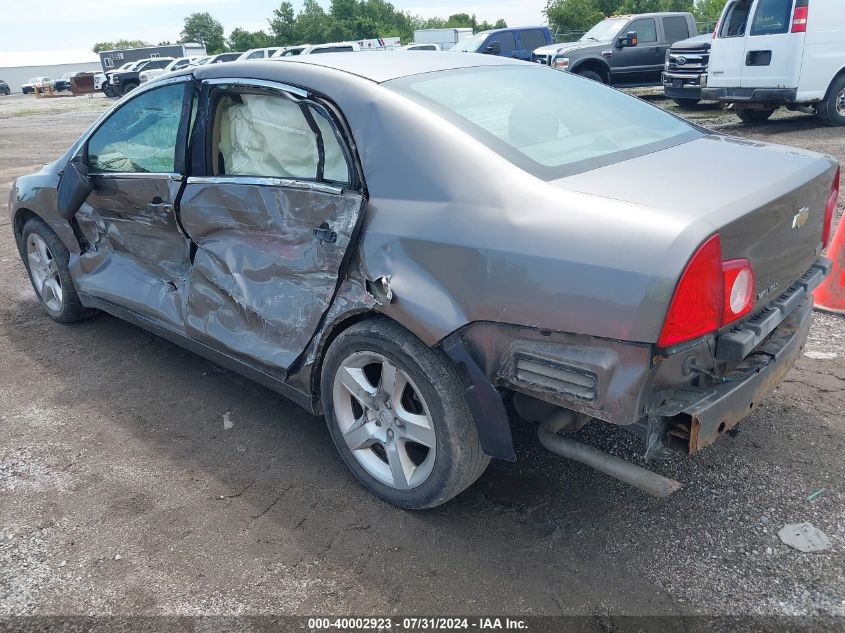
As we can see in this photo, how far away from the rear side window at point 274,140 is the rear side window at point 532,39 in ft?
64.1

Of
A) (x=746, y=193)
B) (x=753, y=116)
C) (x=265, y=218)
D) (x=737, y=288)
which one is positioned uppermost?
(x=746, y=193)

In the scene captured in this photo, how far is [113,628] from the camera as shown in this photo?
2391 millimetres

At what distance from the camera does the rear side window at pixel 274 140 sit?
2979mm

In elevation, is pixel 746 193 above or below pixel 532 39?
→ above

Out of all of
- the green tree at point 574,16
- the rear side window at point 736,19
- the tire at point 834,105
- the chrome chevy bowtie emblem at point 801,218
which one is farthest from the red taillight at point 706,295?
the green tree at point 574,16

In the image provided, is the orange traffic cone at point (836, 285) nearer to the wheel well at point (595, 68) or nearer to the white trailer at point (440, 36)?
the wheel well at point (595, 68)

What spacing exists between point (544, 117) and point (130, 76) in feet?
121

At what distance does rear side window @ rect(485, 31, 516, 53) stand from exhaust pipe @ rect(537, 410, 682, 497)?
1957cm

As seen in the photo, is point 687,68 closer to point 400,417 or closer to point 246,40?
point 400,417

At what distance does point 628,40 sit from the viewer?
55.8 feet

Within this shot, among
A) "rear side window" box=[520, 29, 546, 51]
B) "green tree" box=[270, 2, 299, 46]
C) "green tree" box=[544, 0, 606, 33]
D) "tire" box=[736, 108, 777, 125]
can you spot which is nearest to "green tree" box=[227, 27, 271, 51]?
"green tree" box=[270, 2, 299, 46]

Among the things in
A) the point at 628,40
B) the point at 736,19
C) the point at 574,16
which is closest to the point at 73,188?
the point at 736,19

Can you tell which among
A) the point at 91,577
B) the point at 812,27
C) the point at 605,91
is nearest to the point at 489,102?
the point at 605,91

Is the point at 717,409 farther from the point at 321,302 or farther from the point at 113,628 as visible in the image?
the point at 113,628
